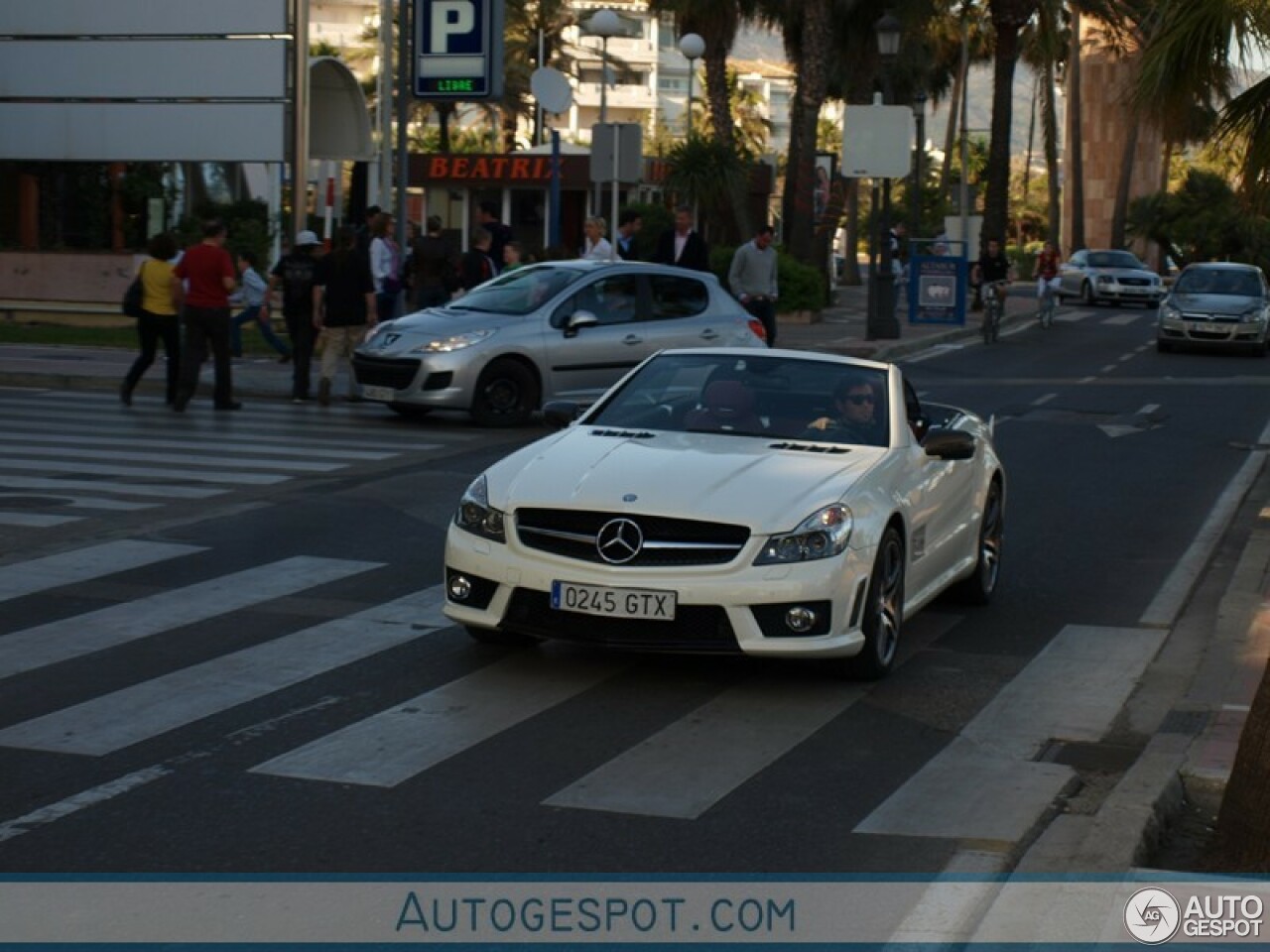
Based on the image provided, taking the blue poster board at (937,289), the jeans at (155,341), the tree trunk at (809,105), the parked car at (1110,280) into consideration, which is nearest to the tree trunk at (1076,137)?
the parked car at (1110,280)

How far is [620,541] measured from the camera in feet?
27.9

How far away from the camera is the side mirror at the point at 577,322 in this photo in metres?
19.7

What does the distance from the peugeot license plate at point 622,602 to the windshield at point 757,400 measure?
162 cm

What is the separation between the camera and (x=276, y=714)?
8.06m

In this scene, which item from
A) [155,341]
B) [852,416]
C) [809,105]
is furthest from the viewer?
[809,105]

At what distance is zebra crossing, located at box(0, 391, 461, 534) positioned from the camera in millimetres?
14242

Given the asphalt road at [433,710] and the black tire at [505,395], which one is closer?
the asphalt road at [433,710]

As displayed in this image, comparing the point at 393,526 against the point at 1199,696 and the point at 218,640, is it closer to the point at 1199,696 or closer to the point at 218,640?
the point at 218,640

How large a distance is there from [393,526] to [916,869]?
746cm

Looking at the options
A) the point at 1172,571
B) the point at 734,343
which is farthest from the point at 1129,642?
the point at 734,343

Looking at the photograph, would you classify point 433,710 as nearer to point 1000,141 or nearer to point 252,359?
point 252,359

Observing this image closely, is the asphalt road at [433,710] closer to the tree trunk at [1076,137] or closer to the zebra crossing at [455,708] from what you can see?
the zebra crossing at [455,708]

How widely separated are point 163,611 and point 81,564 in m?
1.51

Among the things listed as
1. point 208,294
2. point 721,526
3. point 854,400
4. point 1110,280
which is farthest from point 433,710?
point 1110,280
